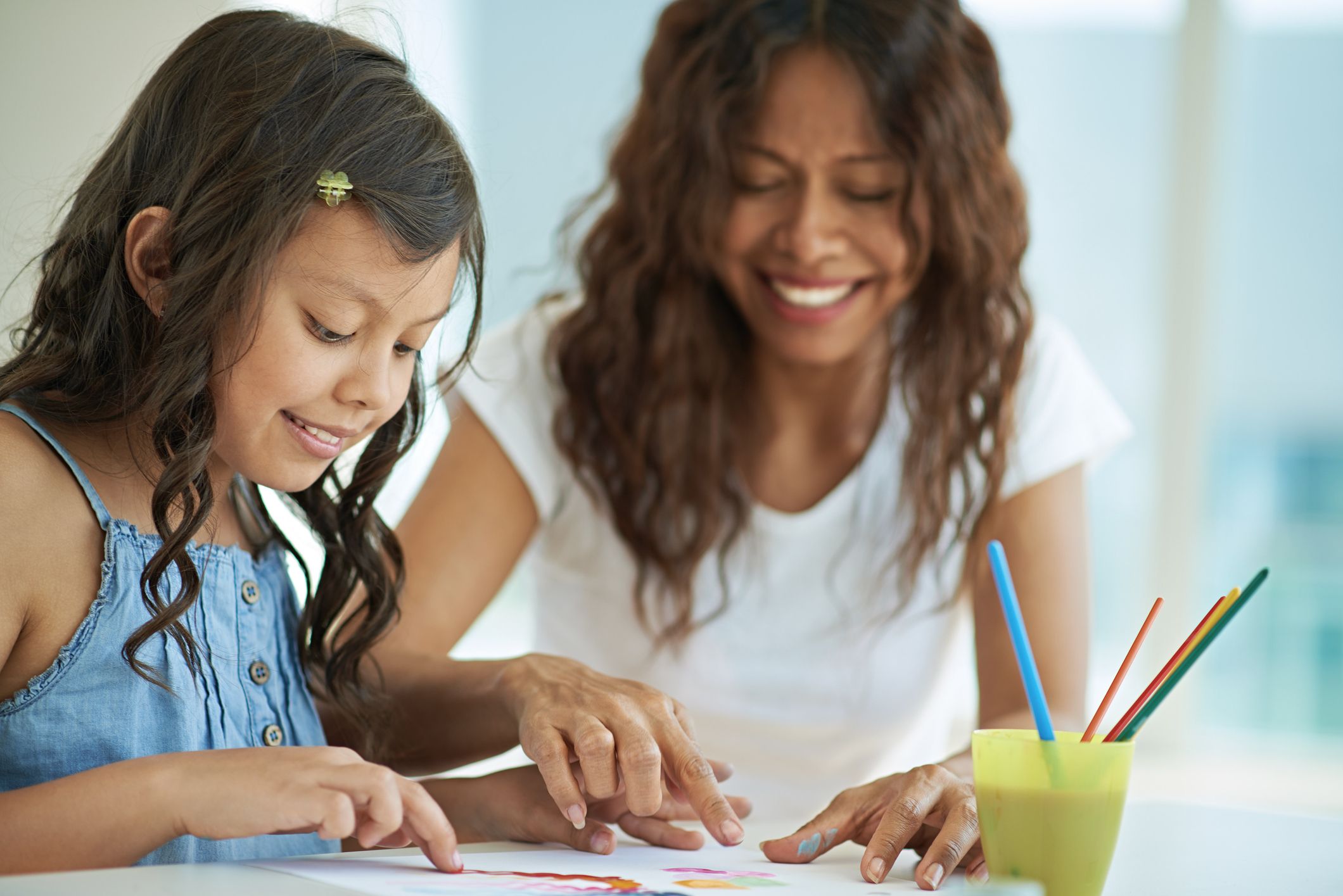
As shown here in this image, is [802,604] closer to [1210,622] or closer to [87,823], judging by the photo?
[1210,622]

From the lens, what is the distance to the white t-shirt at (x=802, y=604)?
154 cm

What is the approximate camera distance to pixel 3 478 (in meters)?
0.87

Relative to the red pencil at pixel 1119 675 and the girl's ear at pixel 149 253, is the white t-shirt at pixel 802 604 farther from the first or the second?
the red pencil at pixel 1119 675

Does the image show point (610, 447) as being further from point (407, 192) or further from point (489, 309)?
point (489, 309)

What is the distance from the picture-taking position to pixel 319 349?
92 centimetres

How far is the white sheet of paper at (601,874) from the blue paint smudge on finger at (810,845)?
0.04ft

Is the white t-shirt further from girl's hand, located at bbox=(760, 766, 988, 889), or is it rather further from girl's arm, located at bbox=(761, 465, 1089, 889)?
girl's hand, located at bbox=(760, 766, 988, 889)

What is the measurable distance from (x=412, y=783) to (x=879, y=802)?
0.34 meters

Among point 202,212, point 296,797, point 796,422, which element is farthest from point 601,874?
point 796,422

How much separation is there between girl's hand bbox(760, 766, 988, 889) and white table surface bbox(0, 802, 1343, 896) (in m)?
0.03

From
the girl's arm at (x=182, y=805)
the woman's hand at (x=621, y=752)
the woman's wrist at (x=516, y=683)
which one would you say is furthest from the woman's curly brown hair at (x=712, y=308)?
the girl's arm at (x=182, y=805)

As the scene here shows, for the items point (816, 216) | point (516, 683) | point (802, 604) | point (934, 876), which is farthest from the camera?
point (802, 604)

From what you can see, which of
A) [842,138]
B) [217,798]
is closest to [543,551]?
[842,138]

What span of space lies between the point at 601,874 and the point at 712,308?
903mm
